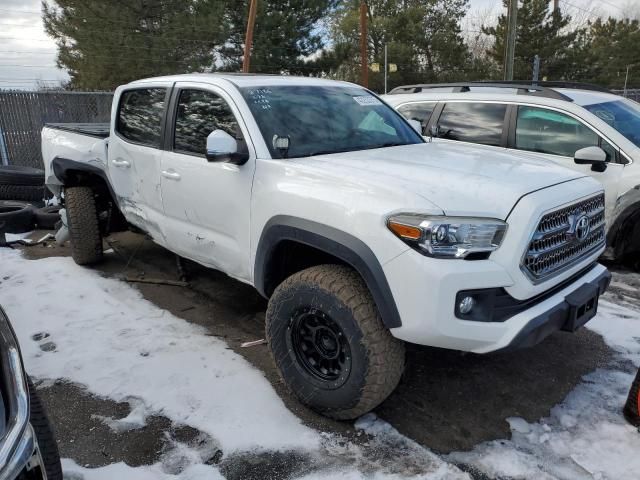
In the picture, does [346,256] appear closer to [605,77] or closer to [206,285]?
[206,285]

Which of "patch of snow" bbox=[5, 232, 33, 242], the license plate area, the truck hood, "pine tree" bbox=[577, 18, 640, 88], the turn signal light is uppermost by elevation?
"pine tree" bbox=[577, 18, 640, 88]

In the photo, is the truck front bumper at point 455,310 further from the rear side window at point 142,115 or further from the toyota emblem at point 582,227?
the rear side window at point 142,115

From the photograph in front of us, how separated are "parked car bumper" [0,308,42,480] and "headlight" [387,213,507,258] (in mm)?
1575

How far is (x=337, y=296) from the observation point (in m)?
2.59

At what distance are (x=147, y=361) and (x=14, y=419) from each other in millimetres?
1882

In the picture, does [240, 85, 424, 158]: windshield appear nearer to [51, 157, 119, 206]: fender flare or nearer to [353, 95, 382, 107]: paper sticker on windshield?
[353, 95, 382, 107]: paper sticker on windshield

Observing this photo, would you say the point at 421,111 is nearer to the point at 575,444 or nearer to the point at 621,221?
the point at 621,221

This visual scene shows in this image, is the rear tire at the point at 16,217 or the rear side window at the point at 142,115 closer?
the rear side window at the point at 142,115

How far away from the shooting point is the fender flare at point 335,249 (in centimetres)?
241

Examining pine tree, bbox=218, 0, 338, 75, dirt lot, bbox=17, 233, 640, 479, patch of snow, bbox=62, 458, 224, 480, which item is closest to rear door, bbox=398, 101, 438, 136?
dirt lot, bbox=17, 233, 640, 479

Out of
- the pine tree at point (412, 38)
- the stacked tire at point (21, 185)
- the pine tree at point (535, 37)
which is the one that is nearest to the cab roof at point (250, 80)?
the stacked tire at point (21, 185)

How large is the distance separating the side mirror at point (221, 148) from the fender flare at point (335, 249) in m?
0.47

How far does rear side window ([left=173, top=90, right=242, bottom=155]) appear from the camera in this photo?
3.46m

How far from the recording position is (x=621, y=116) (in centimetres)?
522
